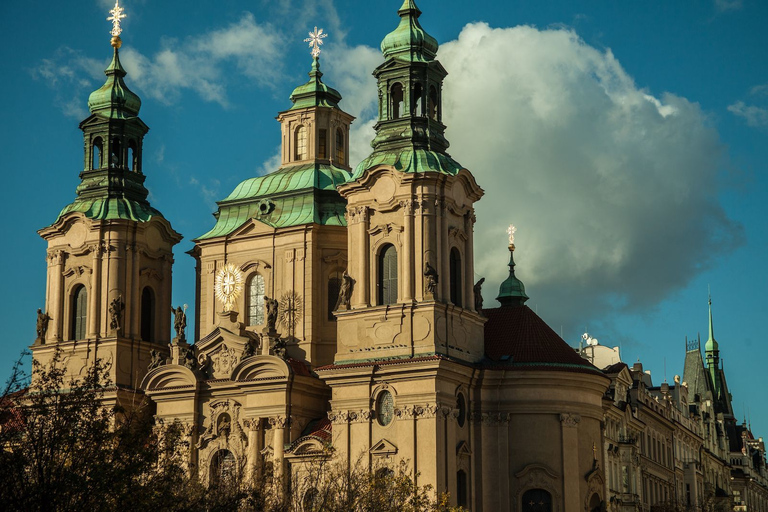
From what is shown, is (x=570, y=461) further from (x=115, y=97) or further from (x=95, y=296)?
(x=115, y=97)

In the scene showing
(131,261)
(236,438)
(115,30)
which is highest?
(115,30)

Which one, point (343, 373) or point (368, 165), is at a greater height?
point (368, 165)

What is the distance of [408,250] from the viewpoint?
58000mm

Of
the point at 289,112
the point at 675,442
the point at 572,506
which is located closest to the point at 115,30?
the point at 289,112

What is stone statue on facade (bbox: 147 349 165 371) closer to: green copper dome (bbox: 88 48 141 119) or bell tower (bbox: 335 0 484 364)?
bell tower (bbox: 335 0 484 364)

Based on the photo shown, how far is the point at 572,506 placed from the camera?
192 ft

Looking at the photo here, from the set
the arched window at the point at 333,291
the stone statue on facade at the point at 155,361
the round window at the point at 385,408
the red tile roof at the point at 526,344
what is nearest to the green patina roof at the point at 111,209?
the stone statue on facade at the point at 155,361

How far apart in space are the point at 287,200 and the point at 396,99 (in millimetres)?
7753

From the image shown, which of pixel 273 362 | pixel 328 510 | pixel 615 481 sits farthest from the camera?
pixel 615 481

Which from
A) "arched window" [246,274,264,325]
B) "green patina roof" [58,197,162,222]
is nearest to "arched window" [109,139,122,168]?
"green patina roof" [58,197,162,222]

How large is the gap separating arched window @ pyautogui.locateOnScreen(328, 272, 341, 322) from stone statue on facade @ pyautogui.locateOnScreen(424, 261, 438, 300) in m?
7.97

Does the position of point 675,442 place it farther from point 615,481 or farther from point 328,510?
point 328,510

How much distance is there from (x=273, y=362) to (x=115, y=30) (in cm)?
2113

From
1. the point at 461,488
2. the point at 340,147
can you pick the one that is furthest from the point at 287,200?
the point at 461,488
